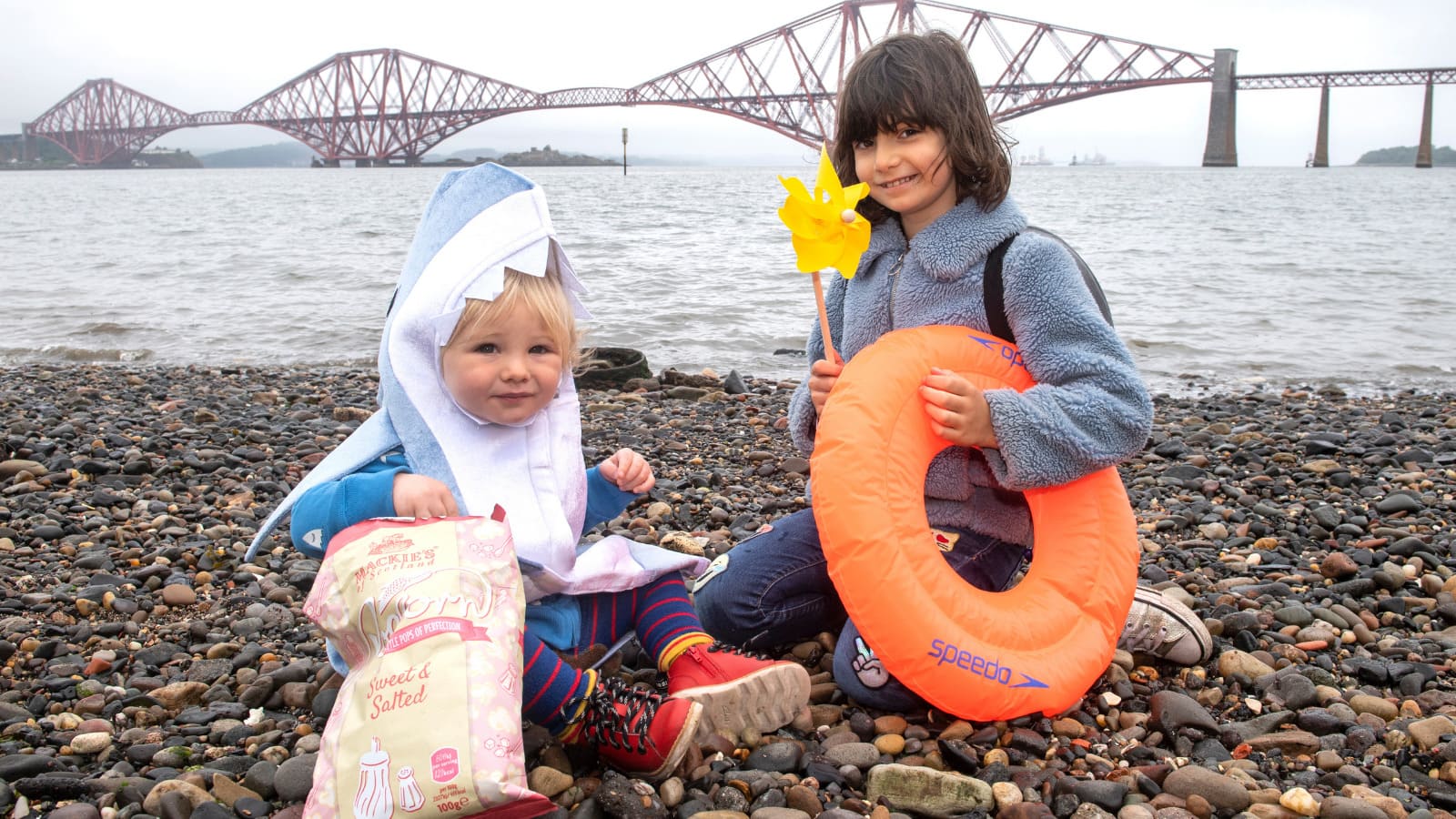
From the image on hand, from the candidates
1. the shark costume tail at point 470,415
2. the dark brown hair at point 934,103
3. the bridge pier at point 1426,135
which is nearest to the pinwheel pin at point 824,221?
the dark brown hair at point 934,103

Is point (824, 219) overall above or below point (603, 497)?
above

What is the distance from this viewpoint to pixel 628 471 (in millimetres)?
2213

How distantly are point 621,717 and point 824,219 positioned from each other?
1.07 metres

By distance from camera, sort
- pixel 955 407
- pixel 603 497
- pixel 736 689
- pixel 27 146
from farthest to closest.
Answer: pixel 27 146
pixel 603 497
pixel 955 407
pixel 736 689

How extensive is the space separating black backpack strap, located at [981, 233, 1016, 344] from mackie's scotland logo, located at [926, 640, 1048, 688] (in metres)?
0.69

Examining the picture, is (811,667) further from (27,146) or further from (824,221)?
(27,146)

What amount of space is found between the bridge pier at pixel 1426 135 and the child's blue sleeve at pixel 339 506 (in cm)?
8236

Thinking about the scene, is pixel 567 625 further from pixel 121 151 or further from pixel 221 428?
pixel 121 151

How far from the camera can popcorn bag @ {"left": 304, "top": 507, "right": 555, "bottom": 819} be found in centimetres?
145

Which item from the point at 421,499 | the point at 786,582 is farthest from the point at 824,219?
the point at 421,499

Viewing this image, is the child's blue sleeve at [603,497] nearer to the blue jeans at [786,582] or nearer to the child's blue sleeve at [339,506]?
the blue jeans at [786,582]

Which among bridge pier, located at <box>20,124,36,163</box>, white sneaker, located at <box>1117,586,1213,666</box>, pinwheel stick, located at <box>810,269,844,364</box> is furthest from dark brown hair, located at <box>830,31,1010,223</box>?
bridge pier, located at <box>20,124,36,163</box>

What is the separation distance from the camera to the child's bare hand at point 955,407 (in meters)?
2.08

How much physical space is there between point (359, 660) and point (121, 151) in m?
94.3
